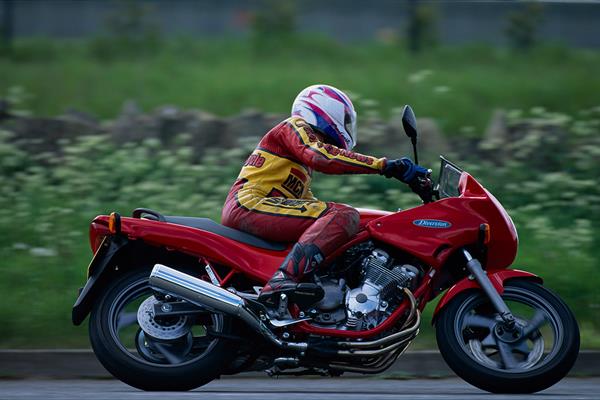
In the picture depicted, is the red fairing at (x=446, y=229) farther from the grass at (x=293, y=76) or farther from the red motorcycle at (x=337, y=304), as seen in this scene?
the grass at (x=293, y=76)

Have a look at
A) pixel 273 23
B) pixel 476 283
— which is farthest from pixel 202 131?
pixel 273 23

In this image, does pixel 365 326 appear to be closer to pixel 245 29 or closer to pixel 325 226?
pixel 325 226

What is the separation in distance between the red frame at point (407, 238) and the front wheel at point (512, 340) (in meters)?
0.11

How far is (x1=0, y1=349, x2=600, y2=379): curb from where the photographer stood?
8250 millimetres

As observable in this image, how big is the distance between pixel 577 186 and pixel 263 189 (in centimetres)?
578

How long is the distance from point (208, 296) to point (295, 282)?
502 millimetres

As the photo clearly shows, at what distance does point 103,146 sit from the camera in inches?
516

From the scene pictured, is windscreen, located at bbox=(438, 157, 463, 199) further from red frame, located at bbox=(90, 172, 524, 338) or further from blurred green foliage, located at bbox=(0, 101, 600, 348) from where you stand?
blurred green foliage, located at bbox=(0, 101, 600, 348)

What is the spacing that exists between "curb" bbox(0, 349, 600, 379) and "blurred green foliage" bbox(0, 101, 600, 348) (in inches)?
14.1

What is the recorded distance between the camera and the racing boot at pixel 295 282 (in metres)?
6.90

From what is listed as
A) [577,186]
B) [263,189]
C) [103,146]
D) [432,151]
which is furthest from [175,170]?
[263,189]

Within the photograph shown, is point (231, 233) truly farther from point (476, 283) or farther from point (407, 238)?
point (476, 283)

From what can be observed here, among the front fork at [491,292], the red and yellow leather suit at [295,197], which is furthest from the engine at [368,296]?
the front fork at [491,292]

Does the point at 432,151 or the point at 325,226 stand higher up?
the point at 325,226
